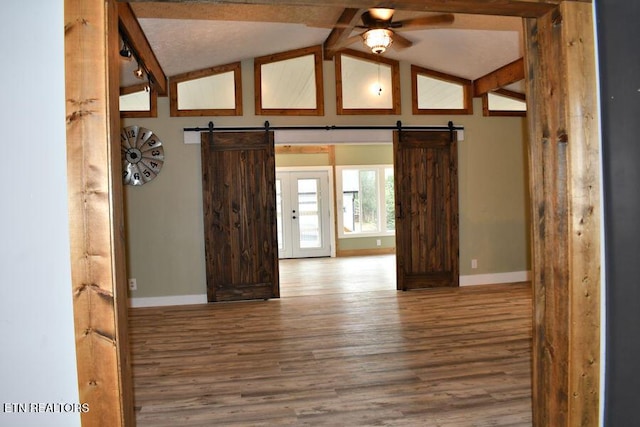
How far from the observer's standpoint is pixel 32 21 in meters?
1.46

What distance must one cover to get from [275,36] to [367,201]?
5465 millimetres

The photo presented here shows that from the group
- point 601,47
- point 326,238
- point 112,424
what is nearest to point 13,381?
point 112,424

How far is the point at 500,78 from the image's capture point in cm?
536

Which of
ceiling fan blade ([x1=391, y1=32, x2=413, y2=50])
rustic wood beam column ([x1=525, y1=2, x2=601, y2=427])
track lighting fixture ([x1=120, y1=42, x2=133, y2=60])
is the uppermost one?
ceiling fan blade ([x1=391, y1=32, x2=413, y2=50])

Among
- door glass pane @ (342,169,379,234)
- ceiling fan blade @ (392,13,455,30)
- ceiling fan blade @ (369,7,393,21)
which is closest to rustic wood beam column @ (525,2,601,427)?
ceiling fan blade @ (392,13,455,30)

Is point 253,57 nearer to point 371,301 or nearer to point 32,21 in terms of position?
point 371,301

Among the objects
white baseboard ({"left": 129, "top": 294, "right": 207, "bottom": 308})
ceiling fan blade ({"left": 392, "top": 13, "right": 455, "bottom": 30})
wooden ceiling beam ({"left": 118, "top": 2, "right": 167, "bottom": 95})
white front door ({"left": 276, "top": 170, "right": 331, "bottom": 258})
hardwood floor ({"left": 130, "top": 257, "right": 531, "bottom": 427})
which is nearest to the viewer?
hardwood floor ({"left": 130, "top": 257, "right": 531, "bottom": 427})

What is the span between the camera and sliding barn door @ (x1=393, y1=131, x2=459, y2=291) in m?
5.72

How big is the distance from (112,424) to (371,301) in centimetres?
399

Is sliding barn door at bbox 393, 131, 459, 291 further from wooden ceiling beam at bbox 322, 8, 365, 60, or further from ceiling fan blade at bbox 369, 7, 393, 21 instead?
ceiling fan blade at bbox 369, 7, 393, 21

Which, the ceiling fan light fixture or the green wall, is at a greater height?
the ceiling fan light fixture

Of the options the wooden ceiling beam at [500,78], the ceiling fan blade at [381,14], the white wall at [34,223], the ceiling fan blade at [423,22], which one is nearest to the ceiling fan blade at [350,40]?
the ceiling fan blade at [381,14]

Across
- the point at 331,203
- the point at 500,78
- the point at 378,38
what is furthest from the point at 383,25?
the point at 331,203

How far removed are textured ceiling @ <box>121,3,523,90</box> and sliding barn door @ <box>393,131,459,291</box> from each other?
105cm
